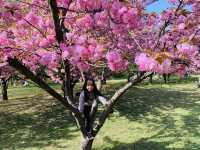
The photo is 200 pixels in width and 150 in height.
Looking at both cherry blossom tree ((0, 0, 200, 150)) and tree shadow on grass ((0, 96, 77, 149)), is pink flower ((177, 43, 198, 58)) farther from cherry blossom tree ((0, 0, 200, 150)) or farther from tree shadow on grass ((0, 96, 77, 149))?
tree shadow on grass ((0, 96, 77, 149))

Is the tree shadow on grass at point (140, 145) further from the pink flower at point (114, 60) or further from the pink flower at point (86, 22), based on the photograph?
the pink flower at point (114, 60)


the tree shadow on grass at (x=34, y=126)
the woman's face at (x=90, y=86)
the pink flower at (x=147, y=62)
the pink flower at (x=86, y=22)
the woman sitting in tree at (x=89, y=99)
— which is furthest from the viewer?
the tree shadow on grass at (x=34, y=126)

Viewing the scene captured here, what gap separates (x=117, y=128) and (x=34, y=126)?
12.9 ft

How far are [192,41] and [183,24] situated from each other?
261 centimetres

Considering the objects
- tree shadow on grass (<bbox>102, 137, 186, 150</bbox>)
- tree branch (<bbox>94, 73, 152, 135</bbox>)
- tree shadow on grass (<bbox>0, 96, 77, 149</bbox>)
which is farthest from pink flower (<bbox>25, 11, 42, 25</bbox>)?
tree shadow on grass (<bbox>0, 96, 77, 149</bbox>)

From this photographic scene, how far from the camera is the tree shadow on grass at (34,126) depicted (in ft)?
48.7

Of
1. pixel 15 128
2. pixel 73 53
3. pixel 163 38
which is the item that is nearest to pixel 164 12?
pixel 163 38

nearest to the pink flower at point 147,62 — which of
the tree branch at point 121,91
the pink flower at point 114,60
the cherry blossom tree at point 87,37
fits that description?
the cherry blossom tree at point 87,37

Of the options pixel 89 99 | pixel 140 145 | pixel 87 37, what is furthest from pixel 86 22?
pixel 140 145

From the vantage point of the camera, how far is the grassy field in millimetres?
13891

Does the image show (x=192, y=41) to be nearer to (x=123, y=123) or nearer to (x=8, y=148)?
(x=8, y=148)

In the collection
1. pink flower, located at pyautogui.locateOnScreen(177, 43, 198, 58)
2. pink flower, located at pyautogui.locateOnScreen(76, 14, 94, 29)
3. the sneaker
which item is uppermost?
pink flower, located at pyautogui.locateOnScreen(76, 14, 94, 29)

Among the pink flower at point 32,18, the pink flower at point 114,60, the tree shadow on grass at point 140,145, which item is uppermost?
the pink flower at point 32,18

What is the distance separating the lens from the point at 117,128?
1666 centimetres
